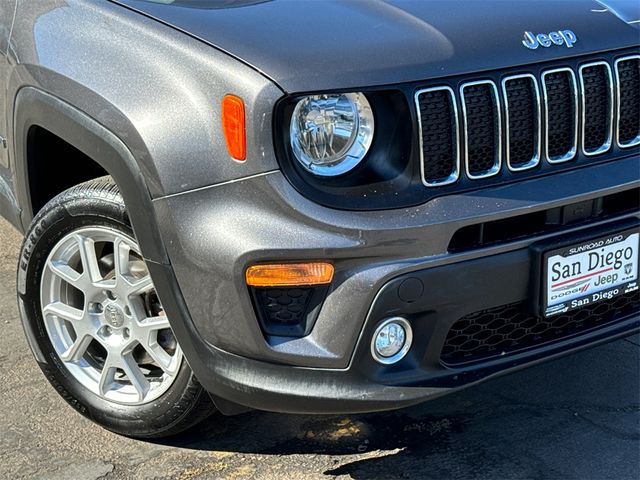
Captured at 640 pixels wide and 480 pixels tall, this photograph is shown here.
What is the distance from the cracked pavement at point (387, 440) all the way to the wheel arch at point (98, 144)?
2.44 ft

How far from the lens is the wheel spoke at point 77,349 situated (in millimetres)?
3273

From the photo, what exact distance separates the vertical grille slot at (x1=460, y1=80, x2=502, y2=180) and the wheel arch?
851 mm

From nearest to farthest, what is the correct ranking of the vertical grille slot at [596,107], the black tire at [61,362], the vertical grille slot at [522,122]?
1. the vertical grille slot at [522,122]
2. the vertical grille slot at [596,107]
3. the black tire at [61,362]

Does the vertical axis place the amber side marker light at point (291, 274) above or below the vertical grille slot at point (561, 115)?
below

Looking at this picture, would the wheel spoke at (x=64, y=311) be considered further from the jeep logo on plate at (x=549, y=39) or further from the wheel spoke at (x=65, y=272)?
the jeep logo on plate at (x=549, y=39)

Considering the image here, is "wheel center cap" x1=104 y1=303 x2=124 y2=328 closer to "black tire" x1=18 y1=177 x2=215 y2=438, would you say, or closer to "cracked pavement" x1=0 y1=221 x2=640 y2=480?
"black tire" x1=18 y1=177 x2=215 y2=438

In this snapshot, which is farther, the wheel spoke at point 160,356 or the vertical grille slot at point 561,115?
the wheel spoke at point 160,356

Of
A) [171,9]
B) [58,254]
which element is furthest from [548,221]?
[58,254]

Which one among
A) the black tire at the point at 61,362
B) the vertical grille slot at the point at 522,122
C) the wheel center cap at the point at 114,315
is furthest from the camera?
the wheel center cap at the point at 114,315

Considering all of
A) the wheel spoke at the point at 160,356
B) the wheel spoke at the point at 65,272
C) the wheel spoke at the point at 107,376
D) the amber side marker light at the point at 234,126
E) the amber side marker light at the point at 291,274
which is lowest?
the wheel spoke at the point at 107,376

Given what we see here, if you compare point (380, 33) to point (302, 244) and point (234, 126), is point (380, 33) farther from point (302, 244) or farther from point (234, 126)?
point (302, 244)

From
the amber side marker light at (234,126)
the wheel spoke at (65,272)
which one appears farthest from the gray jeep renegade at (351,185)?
the wheel spoke at (65,272)

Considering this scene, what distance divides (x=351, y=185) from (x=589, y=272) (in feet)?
2.43

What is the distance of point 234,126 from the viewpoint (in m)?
2.58
